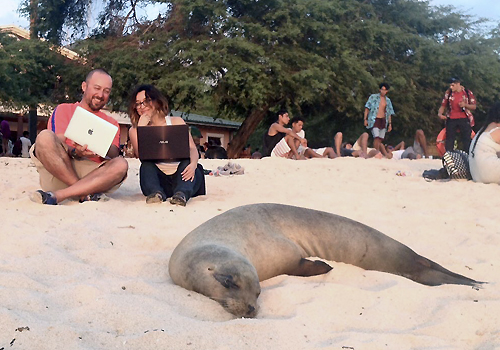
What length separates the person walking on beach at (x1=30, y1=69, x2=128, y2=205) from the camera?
538 cm

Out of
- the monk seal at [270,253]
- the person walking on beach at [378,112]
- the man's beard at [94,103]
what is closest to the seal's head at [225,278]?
the monk seal at [270,253]

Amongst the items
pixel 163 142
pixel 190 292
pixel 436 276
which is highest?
pixel 163 142

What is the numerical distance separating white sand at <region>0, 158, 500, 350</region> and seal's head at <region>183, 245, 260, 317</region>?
0.21ft

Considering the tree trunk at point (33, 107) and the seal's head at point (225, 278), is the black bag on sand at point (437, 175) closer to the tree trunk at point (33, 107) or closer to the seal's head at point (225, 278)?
the seal's head at point (225, 278)

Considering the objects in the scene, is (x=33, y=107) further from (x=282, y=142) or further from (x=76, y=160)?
(x=76, y=160)

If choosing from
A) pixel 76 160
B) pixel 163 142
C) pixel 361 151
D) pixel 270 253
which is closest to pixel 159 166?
pixel 163 142

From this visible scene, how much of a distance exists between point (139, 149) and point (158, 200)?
60 centimetres

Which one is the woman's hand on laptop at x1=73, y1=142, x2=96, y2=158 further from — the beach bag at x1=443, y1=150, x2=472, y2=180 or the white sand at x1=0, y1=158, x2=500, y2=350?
the beach bag at x1=443, y1=150, x2=472, y2=180

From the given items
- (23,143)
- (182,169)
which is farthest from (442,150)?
(23,143)

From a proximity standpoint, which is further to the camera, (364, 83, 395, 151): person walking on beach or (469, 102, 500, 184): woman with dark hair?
(364, 83, 395, 151): person walking on beach

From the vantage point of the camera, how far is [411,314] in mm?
2988

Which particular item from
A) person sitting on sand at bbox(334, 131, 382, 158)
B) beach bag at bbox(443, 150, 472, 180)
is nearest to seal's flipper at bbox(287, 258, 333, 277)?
beach bag at bbox(443, 150, 472, 180)

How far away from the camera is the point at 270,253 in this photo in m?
3.50

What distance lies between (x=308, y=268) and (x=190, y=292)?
904 mm
